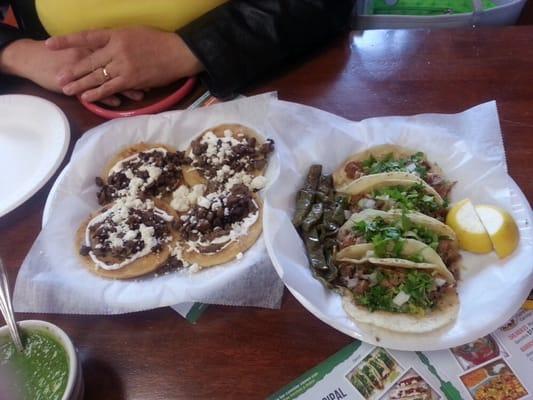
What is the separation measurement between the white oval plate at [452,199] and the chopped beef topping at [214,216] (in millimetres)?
114

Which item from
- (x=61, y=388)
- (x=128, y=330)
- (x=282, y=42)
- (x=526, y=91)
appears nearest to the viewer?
(x=61, y=388)

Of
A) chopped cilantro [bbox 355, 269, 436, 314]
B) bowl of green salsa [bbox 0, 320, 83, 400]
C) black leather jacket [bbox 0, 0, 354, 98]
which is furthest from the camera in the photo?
black leather jacket [bbox 0, 0, 354, 98]

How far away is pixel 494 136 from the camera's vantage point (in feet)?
4.85

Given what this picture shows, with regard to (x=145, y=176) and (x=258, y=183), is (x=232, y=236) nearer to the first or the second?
(x=258, y=183)

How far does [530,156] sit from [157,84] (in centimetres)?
133

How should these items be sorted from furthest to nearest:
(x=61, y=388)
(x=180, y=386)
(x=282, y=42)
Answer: (x=282, y=42) → (x=180, y=386) → (x=61, y=388)

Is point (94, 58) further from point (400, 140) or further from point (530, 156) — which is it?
point (530, 156)

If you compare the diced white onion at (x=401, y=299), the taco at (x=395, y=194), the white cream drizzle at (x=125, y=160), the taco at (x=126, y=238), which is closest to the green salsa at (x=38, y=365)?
the taco at (x=126, y=238)

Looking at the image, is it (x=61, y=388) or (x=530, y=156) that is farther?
(x=530, y=156)

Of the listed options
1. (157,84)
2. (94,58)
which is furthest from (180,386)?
(94,58)

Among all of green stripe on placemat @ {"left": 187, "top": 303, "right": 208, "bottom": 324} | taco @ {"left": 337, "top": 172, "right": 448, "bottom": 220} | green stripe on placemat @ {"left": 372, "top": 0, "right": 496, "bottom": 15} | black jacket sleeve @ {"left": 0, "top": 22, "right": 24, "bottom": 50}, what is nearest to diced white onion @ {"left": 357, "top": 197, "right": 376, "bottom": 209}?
taco @ {"left": 337, "top": 172, "right": 448, "bottom": 220}

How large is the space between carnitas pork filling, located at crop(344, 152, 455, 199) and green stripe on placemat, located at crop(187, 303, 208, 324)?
62 cm

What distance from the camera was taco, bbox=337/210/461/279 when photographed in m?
1.32

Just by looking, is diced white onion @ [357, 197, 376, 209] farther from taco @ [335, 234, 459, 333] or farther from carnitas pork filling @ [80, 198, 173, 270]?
carnitas pork filling @ [80, 198, 173, 270]
